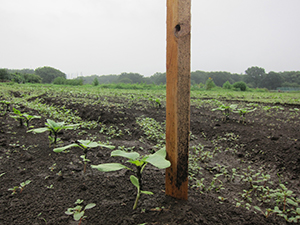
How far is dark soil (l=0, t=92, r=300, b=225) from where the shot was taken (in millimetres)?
1283

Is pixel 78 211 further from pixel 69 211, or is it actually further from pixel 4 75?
pixel 4 75

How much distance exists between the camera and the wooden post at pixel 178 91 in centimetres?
124

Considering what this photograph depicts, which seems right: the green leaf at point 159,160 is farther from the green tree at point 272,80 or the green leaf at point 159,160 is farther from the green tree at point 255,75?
the green tree at point 272,80

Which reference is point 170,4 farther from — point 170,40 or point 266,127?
point 266,127

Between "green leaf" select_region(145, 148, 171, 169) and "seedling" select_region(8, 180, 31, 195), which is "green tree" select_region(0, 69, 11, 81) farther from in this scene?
"green leaf" select_region(145, 148, 171, 169)

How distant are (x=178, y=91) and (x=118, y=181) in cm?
102

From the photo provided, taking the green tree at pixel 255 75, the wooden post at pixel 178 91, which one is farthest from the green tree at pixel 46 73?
the green tree at pixel 255 75

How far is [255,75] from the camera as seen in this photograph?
153ft

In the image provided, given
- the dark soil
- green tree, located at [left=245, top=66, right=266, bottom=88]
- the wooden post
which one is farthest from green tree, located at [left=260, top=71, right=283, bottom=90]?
the wooden post

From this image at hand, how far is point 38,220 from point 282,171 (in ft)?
8.96

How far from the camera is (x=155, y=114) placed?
485cm

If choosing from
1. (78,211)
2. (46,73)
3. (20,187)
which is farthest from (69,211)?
(46,73)

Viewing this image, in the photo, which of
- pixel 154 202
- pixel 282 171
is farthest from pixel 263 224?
pixel 282 171

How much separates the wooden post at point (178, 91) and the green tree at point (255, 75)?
51652 millimetres
